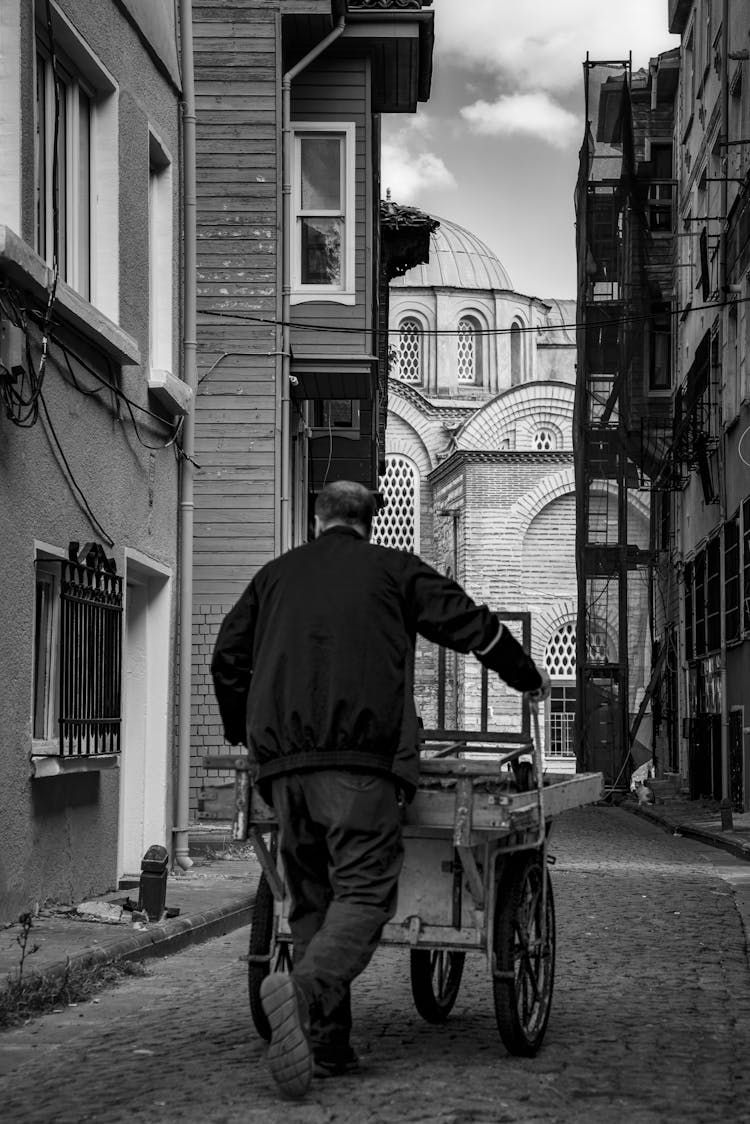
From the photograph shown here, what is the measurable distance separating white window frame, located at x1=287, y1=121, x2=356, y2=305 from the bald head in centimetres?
1405

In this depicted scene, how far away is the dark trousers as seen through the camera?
214 inches

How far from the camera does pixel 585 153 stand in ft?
114

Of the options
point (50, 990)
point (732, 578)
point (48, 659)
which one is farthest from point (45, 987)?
point (732, 578)

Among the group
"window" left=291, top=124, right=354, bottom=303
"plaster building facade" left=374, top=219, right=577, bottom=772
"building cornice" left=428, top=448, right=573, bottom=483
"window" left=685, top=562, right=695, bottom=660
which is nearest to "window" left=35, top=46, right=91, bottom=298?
"window" left=291, top=124, right=354, bottom=303

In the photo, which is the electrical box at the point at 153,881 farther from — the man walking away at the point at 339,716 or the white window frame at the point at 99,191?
the man walking away at the point at 339,716

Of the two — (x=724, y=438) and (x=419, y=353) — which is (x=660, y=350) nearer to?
(x=724, y=438)

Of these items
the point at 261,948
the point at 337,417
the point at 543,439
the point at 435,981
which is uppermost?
the point at 543,439

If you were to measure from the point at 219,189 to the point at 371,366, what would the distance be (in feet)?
8.79

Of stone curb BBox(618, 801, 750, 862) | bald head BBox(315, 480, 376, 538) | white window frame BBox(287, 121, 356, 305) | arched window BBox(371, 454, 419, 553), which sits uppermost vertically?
arched window BBox(371, 454, 419, 553)

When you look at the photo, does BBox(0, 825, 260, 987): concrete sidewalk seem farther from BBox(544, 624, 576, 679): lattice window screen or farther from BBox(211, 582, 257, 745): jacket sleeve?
BBox(544, 624, 576, 679): lattice window screen

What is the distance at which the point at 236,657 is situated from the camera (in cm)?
602

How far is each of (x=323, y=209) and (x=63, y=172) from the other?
9.28 m

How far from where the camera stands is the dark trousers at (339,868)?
17.8 ft

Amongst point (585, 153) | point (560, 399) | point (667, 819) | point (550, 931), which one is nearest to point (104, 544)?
point (550, 931)
